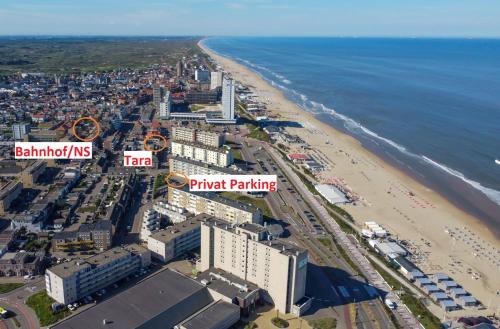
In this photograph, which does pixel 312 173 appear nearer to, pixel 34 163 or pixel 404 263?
pixel 404 263

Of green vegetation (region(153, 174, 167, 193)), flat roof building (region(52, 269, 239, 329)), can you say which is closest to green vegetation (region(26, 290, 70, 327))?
flat roof building (region(52, 269, 239, 329))

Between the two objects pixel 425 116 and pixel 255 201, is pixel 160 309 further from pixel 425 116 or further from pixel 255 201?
Answer: pixel 425 116

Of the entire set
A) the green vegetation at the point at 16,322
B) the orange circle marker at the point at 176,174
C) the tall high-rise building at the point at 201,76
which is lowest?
the green vegetation at the point at 16,322

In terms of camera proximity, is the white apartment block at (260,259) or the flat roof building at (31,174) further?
the flat roof building at (31,174)

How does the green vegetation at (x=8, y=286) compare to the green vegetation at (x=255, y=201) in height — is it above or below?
below

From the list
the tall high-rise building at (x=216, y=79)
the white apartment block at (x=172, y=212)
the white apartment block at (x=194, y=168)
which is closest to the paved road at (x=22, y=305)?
the white apartment block at (x=172, y=212)

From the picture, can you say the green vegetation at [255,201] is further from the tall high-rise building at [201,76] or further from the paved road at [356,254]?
the tall high-rise building at [201,76]
